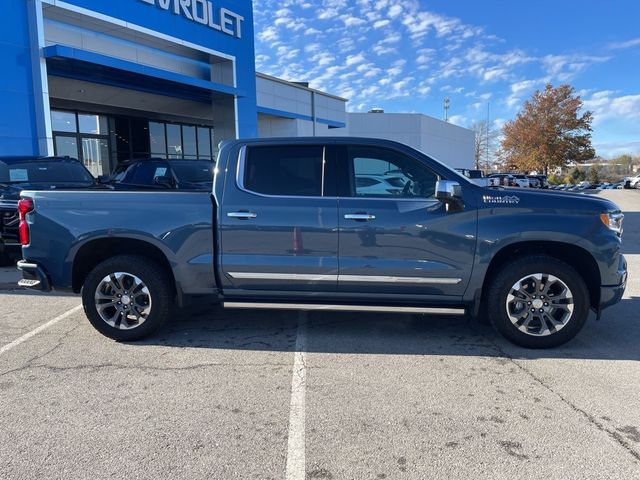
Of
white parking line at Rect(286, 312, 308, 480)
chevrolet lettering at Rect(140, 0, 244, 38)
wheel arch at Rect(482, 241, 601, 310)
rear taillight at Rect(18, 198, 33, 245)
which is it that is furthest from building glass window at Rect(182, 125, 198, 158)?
wheel arch at Rect(482, 241, 601, 310)

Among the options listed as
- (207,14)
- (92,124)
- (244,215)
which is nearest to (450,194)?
(244,215)

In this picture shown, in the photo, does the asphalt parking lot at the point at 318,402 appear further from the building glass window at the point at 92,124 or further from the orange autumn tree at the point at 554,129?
the orange autumn tree at the point at 554,129

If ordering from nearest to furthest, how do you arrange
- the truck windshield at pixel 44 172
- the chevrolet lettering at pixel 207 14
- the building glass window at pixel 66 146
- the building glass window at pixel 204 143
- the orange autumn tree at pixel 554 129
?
the truck windshield at pixel 44 172 < the chevrolet lettering at pixel 207 14 < the building glass window at pixel 66 146 < the building glass window at pixel 204 143 < the orange autumn tree at pixel 554 129

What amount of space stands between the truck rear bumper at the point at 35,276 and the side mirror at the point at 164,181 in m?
4.02

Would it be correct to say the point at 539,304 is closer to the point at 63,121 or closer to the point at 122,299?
the point at 122,299

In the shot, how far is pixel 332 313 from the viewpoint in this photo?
5.64 meters

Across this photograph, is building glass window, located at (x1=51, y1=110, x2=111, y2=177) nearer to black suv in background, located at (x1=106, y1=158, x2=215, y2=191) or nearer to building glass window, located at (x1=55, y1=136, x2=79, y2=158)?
building glass window, located at (x1=55, y1=136, x2=79, y2=158)

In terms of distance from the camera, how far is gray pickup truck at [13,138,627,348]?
4402mm

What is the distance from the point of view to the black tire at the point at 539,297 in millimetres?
4383

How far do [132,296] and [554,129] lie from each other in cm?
4874

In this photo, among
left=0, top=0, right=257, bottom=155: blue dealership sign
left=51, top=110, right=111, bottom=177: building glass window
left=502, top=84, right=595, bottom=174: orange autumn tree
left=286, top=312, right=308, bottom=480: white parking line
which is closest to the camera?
left=286, top=312, right=308, bottom=480: white parking line

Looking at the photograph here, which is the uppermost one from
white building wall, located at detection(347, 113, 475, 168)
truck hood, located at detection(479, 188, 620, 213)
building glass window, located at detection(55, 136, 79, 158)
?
white building wall, located at detection(347, 113, 475, 168)

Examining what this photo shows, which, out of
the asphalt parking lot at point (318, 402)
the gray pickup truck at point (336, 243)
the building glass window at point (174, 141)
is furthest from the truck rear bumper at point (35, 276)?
the building glass window at point (174, 141)

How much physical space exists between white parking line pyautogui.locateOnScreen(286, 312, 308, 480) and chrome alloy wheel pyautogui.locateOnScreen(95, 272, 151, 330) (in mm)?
1561
